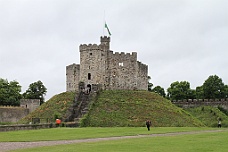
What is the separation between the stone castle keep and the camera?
53844 millimetres

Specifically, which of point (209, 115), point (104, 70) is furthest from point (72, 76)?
point (209, 115)

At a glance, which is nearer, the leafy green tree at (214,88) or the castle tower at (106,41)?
the castle tower at (106,41)

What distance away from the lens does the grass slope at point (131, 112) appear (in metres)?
43.9

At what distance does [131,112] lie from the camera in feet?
153

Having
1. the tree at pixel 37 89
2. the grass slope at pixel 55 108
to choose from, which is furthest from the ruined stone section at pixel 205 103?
the tree at pixel 37 89

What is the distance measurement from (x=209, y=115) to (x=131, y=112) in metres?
24.0

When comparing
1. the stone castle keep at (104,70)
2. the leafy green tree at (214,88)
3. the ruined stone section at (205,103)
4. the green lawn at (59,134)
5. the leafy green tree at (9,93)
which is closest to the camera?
the green lawn at (59,134)

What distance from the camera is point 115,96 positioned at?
51594 mm

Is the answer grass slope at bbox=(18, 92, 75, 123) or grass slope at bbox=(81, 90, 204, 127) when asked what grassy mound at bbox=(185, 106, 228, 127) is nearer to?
grass slope at bbox=(81, 90, 204, 127)

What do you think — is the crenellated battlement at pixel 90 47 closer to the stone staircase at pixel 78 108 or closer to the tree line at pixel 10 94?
the stone staircase at pixel 78 108

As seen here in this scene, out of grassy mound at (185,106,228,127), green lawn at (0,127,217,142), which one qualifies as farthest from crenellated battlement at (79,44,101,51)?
green lawn at (0,127,217,142)

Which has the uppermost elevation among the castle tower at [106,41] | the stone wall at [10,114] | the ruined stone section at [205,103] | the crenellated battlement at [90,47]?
the castle tower at [106,41]

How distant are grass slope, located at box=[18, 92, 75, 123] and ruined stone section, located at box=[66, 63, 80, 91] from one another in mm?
1840

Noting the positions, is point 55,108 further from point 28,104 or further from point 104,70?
point 28,104
